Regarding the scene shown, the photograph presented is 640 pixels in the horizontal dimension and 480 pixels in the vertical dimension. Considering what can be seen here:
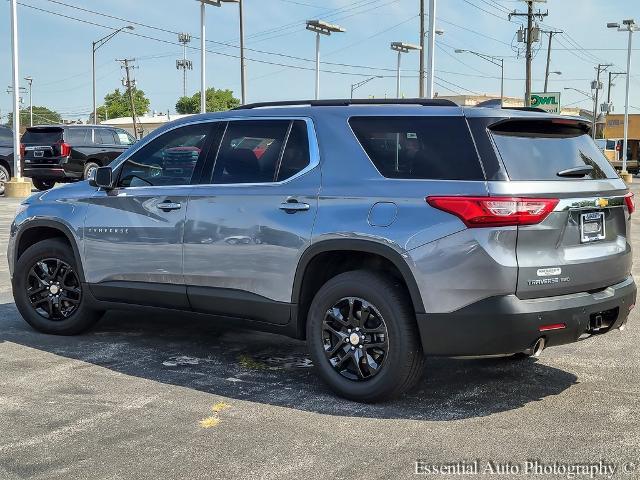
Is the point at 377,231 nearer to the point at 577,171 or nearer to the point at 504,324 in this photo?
the point at 504,324

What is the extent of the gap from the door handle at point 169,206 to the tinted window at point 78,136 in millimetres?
18336

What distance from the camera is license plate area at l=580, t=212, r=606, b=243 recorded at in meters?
4.61

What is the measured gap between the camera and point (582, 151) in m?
4.95

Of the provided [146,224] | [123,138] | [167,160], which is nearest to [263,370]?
[146,224]

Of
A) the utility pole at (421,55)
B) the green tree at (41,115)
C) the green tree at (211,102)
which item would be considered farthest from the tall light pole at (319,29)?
the green tree at (41,115)

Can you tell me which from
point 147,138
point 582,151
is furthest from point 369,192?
point 147,138

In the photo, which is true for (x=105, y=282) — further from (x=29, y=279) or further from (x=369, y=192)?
(x=369, y=192)

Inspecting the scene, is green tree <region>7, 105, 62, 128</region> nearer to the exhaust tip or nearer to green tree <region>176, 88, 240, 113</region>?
green tree <region>176, 88, 240, 113</region>

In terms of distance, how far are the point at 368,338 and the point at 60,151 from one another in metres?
19.7

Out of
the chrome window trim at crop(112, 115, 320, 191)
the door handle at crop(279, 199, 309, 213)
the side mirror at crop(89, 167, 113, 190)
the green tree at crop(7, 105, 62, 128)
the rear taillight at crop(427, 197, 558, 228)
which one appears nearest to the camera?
the rear taillight at crop(427, 197, 558, 228)

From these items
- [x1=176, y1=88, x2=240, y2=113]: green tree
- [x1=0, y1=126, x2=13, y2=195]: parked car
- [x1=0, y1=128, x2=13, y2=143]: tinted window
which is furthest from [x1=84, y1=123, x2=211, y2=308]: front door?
[x1=176, y1=88, x2=240, y2=113]: green tree

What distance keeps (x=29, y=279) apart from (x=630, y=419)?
15.4 ft

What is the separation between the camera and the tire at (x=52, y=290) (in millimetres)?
6402

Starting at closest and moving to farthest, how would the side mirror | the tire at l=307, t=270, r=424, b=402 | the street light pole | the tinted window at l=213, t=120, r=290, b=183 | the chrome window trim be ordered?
the tire at l=307, t=270, r=424, b=402 < the chrome window trim < the tinted window at l=213, t=120, r=290, b=183 < the side mirror < the street light pole
